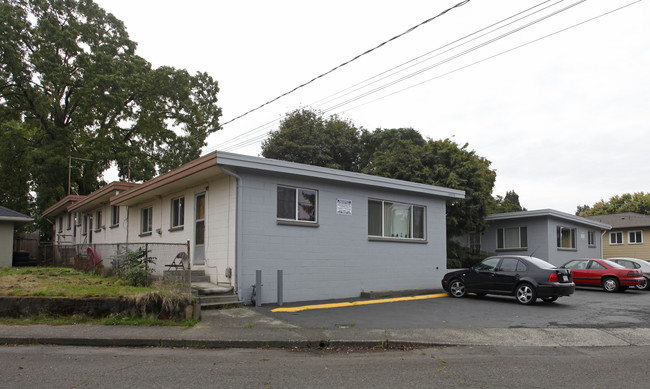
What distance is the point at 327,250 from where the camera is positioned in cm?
1362

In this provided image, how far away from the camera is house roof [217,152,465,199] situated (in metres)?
11.5

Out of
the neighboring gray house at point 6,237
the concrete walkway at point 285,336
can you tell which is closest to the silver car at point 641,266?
the concrete walkway at point 285,336

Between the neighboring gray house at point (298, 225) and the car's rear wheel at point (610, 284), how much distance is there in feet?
20.8

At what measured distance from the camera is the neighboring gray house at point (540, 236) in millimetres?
24188

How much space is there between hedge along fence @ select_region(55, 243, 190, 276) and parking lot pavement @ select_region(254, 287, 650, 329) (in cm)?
256

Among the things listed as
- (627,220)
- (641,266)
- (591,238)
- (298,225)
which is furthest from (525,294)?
(627,220)

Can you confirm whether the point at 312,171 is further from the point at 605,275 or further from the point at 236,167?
the point at 605,275

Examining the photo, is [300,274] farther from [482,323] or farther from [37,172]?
[37,172]

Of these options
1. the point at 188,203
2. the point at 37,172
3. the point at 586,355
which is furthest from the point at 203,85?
the point at 586,355

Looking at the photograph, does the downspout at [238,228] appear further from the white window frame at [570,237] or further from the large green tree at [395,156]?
the white window frame at [570,237]

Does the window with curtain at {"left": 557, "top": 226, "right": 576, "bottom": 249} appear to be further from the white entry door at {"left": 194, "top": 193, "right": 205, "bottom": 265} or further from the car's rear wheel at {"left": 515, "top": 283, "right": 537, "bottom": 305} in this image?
the white entry door at {"left": 194, "top": 193, "right": 205, "bottom": 265}

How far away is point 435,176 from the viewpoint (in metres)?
23.7

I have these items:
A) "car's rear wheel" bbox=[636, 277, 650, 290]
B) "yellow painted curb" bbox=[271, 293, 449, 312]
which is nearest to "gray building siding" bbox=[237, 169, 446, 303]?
"yellow painted curb" bbox=[271, 293, 449, 312]

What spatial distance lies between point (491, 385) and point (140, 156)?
30556 mm
